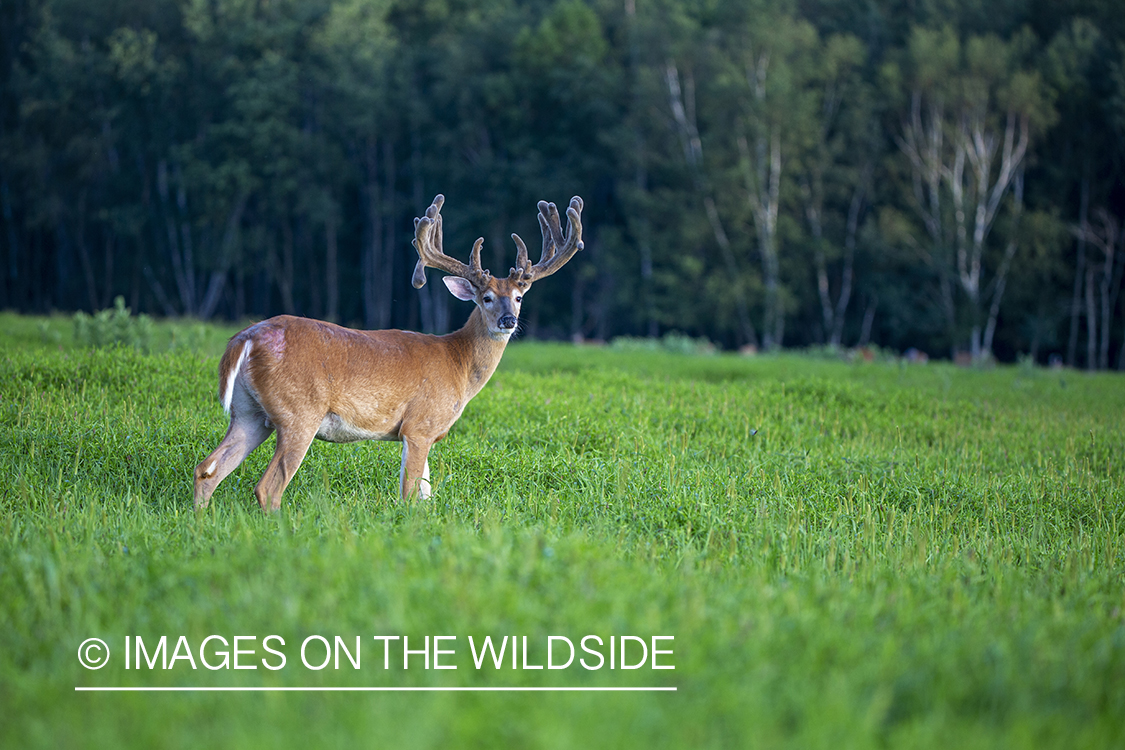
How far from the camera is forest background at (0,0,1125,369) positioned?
81.6 feet

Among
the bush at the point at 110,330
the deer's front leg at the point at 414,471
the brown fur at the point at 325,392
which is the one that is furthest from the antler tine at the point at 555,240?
the bush at the point at 110,330

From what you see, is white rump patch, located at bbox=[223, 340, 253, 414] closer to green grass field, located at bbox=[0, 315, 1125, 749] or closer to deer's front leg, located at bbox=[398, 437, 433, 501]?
green grass field, located at bbox=[0, 315, 1125, 749]

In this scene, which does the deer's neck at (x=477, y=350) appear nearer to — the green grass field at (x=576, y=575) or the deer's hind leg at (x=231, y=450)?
the green grass field at (x=576, y=575)

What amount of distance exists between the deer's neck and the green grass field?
555 millimetres

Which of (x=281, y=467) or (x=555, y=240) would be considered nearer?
(x=281, y=467)

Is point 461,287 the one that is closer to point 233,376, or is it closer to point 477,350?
point 477,350

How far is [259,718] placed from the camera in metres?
2.42

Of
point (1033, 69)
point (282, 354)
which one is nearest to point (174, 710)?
point (282, 354)

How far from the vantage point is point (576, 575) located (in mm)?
3270

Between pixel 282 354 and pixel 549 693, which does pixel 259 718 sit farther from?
pixel 282 354

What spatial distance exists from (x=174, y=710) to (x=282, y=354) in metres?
2.90

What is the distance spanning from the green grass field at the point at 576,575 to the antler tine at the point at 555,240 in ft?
4.37

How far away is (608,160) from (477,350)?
27798 millimetres

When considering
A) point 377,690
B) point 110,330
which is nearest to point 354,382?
point 377,690
